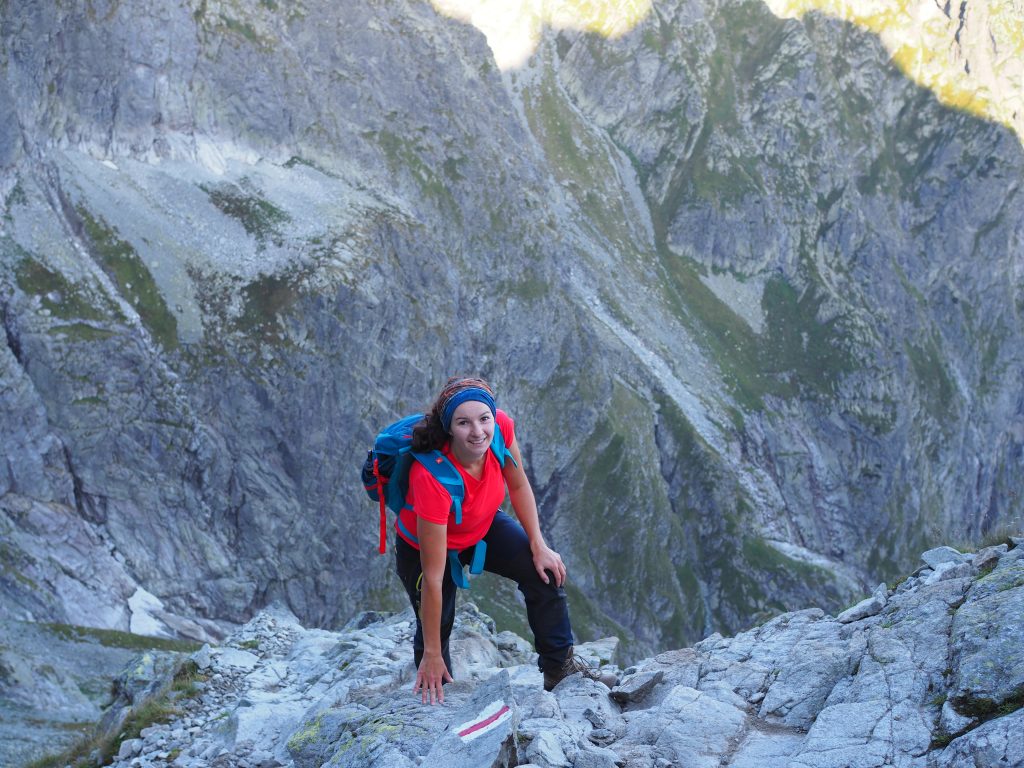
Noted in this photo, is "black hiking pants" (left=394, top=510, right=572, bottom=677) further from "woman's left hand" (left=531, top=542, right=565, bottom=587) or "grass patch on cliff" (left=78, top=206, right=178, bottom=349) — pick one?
"grass patch on cliff" (left=78, top=206, right=178, bottom=349)

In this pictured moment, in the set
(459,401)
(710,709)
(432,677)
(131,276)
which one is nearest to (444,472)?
(459,401)

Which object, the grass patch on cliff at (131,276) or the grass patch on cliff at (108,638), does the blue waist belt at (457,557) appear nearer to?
the grass patch on cliff at (108,638)

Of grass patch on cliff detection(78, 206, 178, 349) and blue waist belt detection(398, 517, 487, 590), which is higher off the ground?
blue waist belt detection(398, 517, 487, 590)

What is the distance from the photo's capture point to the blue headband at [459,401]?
23.4 ft

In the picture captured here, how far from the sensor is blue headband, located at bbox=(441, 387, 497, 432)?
7141 mm

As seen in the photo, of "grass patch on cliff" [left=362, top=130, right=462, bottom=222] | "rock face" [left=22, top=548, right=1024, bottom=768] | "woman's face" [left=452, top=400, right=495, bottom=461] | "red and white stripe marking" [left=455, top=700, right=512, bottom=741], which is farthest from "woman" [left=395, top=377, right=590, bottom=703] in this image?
"grass patch on cliff" [left=362, top=130, right=462, bottom=222]

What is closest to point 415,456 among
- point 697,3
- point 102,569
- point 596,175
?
point 102,569

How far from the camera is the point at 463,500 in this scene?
24.3 ft

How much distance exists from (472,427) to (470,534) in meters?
1.31

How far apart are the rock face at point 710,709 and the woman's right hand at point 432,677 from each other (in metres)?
0.12

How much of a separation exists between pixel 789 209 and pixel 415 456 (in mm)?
113994

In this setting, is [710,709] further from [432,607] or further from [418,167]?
[418,167]

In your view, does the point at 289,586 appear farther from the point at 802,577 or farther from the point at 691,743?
the point at 802,577

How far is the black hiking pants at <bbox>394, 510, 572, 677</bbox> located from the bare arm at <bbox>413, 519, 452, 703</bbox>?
0.38 m
